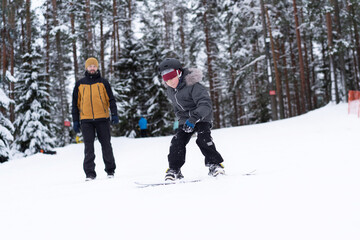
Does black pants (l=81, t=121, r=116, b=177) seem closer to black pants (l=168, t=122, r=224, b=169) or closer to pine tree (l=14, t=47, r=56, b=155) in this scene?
black pants (l=168, t=122, r=224, b=169)

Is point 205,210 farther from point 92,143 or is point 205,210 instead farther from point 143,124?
point 143,124

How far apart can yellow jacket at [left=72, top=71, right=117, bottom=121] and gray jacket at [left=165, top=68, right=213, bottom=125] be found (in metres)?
1.42

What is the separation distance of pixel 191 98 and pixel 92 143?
196 centimetres

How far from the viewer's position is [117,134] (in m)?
20.4

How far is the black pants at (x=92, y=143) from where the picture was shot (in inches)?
179

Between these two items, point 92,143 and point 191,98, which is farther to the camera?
point 92,143

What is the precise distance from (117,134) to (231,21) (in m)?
10.9

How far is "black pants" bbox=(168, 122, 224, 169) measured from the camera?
3545mm

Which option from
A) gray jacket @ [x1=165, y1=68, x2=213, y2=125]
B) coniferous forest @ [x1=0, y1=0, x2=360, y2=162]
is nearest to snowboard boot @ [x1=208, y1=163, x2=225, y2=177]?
gray jacket @ [x1=165, y1=68, x2=213, y2=125]

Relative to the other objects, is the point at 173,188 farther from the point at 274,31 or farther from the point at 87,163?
the point at 274,31

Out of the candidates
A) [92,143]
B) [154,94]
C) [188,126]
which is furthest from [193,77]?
[154,94]

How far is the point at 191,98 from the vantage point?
3.58m

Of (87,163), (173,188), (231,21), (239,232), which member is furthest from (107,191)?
(231,21)

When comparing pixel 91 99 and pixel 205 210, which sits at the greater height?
pixel 91 99
